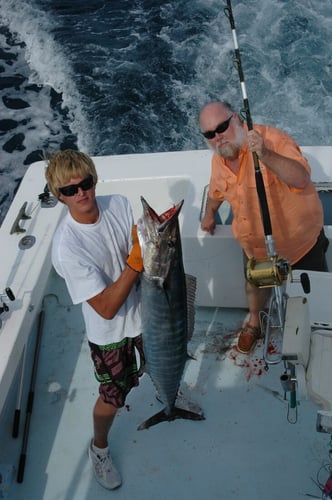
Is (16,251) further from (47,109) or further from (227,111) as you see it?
(47,109)

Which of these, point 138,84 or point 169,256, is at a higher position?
point 169,256

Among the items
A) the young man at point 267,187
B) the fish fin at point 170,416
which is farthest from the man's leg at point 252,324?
the fish fin at point 170,416

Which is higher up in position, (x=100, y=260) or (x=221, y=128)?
(x=221, y=128)

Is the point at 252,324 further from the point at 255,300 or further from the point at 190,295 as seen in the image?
the point at 190,295

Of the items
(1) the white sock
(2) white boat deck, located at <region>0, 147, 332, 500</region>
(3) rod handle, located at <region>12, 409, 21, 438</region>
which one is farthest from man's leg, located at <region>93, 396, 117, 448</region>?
(3) rod handle, located at <region>12, 409, 21, 438</region>

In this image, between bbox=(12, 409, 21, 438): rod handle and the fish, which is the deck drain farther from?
the fish

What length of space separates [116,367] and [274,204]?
922 millimetres

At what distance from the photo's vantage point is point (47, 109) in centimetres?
609

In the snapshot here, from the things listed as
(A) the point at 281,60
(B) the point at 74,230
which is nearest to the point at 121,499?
(B) the point at 74,230

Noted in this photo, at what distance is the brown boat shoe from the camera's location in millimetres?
2779

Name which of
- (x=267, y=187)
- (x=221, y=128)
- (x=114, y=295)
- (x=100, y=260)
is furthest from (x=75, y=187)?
(x=267, y=187)

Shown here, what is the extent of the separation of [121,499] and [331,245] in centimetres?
153

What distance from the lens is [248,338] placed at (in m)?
2.78

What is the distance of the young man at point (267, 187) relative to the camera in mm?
2113
